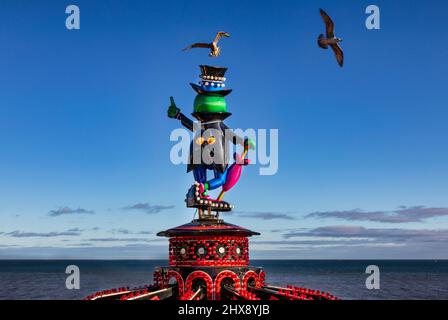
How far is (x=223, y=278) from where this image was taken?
30.0m

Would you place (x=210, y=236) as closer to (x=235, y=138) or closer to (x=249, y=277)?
(x=249, y=277)

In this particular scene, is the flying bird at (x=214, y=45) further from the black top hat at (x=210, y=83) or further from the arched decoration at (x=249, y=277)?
the arched decoration at (x=249, y=277)

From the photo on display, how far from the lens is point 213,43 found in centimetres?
3203

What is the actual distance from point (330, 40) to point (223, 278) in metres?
12.6

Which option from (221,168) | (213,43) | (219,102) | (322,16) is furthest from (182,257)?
(322,16)

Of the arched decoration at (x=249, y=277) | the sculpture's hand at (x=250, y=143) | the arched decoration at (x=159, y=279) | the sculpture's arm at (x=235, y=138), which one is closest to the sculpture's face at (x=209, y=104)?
the sculpture's arm at (x=235, y=138)

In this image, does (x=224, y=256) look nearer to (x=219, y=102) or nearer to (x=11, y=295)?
(x=219, y=102)

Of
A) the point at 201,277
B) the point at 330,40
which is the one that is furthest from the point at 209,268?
the point at 330,40

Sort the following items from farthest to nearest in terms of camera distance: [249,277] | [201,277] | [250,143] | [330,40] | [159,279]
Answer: [250,143] < [159,279] < [249,277] < [201,277] < [330,40]

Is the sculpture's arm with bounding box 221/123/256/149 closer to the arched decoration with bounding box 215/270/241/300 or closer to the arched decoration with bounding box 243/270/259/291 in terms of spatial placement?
the arched decoration with bounding box 243/270/259/291

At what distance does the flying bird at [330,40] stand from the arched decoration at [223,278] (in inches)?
455
